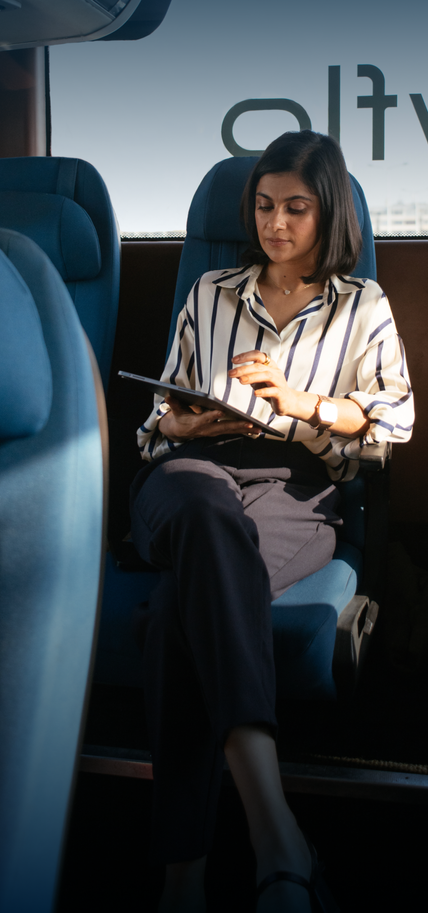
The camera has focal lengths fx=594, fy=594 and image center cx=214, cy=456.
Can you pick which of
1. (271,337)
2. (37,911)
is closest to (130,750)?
(37,911)

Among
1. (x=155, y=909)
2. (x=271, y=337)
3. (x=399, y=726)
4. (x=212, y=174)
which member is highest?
(x=212, y=174)

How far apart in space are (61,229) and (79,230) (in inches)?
1.7

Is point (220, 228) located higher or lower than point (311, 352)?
higher

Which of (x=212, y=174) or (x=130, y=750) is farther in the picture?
(x=212, y=174)

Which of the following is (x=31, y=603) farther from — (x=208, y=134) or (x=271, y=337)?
(x=208, y=134)

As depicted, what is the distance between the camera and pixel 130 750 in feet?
3.32

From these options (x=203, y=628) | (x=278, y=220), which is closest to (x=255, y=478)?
(x=203, y=628)

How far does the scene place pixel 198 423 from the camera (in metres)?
1.07

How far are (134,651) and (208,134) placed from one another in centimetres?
172

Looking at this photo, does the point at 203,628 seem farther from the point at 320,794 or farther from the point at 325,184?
the point at 325,184

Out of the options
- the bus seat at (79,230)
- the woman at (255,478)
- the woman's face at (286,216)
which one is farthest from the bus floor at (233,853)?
the woman's face at (286,216)

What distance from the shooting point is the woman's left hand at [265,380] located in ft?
3.29

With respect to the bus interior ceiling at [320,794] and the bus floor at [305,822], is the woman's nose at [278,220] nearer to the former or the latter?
the bus interior ceiling at [320,794]

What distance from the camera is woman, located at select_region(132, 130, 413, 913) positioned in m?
0.72
